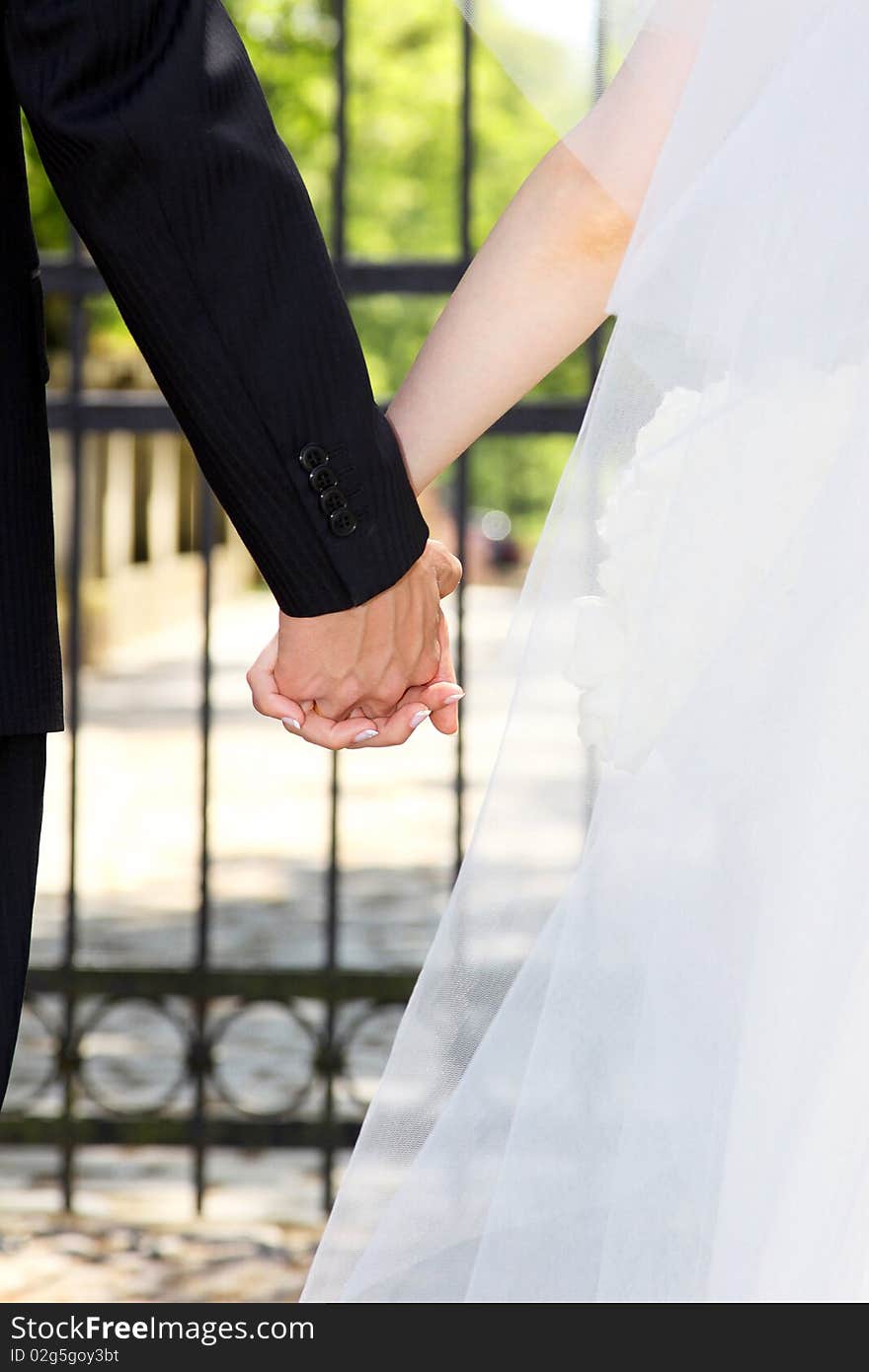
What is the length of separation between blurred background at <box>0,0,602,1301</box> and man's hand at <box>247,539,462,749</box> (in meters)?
0.10

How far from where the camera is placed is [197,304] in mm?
1517

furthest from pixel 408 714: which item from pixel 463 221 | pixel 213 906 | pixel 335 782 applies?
pixel 213 906

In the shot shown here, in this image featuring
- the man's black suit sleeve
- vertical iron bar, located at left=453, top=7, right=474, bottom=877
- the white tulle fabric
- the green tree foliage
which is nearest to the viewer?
the white tulle fabric

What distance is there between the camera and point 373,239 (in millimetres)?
12781

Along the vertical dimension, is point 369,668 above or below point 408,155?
below

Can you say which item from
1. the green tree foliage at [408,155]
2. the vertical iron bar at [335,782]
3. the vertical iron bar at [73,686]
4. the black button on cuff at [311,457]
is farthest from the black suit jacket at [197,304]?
the green tree foliage at [408,155]

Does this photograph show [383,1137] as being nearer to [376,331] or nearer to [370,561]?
[370,561]

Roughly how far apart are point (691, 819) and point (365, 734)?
496mm

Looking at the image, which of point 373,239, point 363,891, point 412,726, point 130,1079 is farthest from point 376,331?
point 412,726

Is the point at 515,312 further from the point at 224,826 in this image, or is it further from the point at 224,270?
the point at 224,826

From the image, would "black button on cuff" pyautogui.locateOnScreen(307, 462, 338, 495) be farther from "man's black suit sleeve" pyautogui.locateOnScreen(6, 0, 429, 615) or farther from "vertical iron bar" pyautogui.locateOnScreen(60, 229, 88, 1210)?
"vertical iron bar" pyautogui.locateOnScreen(60, 229, 88, 1210)

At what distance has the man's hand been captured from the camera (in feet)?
5.40

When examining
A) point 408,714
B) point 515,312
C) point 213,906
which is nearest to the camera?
point 515,312

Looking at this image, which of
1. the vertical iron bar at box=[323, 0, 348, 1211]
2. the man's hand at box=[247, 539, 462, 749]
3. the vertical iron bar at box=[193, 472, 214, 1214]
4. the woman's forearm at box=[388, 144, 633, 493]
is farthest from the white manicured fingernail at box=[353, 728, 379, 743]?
the vertical iron bar at box=[193, 472, 214, 1214]
